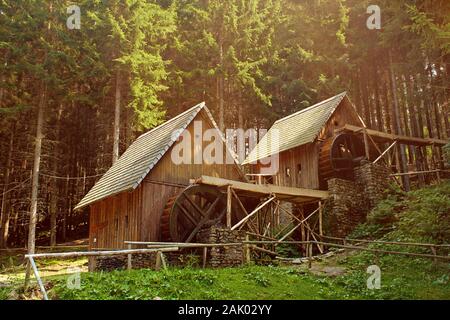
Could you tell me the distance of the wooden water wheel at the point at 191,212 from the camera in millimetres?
17547

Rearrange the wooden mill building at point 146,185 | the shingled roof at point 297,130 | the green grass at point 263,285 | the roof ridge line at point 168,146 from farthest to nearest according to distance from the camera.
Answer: the shingled roof at point 297,130, the wooden mill building at point 146,185, the roof ridge line at point 168,146, the green grass at point 263,285

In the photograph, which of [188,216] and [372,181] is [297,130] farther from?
[188,216]

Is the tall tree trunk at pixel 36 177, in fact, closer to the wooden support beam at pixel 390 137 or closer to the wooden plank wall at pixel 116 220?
the wooden plank wall at pixel 116 220

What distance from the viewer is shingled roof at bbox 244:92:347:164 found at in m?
24.9

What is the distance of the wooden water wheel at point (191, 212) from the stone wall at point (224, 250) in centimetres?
112

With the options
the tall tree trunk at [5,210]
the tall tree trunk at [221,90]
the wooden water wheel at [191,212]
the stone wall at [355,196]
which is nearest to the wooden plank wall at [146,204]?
the wooden water wheel at [191,212]

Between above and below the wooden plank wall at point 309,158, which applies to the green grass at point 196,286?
below

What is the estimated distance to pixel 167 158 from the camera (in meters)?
18.7

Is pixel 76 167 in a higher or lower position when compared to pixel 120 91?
A: lower

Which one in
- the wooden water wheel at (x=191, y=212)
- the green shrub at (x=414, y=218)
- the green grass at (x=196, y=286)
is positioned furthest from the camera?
the wooden water wheel at (x=191, y=212)

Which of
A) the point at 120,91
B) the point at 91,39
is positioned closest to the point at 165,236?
the point at 120,91
